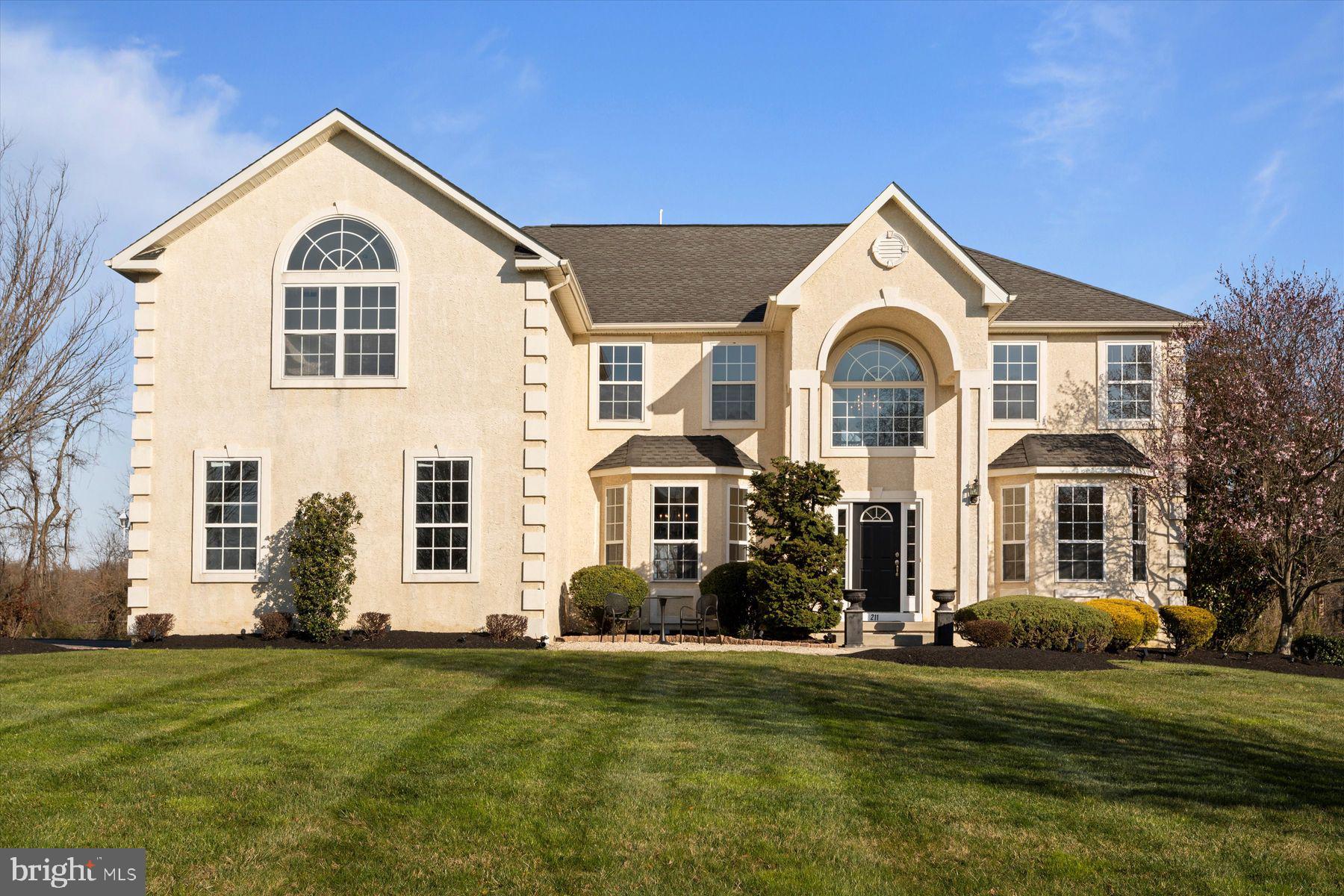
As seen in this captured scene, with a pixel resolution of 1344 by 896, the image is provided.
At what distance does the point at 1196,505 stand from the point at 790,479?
833cm

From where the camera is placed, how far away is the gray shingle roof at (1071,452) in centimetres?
2144

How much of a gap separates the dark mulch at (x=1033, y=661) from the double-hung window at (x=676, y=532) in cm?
498

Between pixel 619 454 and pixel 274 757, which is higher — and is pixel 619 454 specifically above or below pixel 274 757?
above

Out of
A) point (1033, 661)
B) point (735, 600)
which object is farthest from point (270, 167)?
point (1033, 661)

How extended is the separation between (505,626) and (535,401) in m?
3.62

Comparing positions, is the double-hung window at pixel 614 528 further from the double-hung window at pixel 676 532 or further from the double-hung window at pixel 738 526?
the double-hung window at pixel 738 526

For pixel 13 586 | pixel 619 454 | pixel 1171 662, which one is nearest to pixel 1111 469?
pixel 1171 662

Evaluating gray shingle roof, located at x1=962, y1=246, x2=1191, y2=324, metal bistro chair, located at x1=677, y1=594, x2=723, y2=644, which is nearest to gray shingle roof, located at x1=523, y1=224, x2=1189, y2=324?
gray shingle roof, located at x1=962, y1=246, x2=1191, y2=324

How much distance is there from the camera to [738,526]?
2170cm

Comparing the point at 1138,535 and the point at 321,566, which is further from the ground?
the point at 1138,535

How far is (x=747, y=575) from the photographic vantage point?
19469 mm

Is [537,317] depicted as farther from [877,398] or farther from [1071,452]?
[1071,452]

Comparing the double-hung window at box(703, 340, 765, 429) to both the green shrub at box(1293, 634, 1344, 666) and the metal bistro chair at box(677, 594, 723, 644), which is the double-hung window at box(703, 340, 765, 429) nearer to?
the metal bistro chair at box(677, 594, 723, 644)

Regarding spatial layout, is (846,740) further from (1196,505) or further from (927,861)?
(1196,505)
